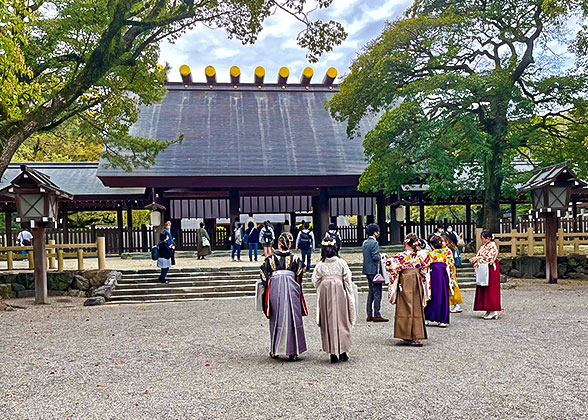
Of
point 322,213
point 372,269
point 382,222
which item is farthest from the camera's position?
point 382,222

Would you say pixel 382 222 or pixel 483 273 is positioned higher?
pixel 382 222

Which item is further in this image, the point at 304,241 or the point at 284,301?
the point at 304,241

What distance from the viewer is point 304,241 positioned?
13.8 meters

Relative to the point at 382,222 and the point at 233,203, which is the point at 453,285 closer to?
the point at 233,203

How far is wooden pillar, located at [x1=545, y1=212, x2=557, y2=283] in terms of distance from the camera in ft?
45.8

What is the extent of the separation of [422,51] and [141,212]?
19.9m

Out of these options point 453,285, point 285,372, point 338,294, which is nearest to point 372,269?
point 453,285

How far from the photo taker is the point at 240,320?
30.8 feet

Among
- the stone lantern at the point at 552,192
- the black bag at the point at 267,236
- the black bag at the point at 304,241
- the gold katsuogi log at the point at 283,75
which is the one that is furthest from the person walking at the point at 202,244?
the gold katsuogi log at the point at 283,75

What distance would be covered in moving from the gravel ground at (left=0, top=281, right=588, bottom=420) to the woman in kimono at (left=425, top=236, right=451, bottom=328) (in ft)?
0.73

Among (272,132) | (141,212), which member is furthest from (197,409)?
(141,212)

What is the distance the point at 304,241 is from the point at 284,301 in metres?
7.55

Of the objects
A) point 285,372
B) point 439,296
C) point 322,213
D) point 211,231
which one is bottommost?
point 285,372

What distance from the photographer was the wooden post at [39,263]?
40.1 feet
